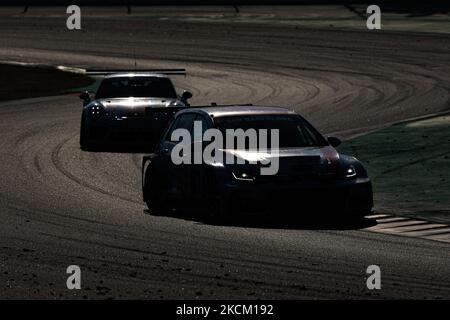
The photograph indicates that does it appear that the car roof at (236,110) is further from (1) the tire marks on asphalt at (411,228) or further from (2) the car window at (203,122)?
(1) the tire marks on asphalt at (411,228)

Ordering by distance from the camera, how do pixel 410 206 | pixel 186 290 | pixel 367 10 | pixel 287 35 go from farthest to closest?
pixel 367 10 → pixel 287 35 → pixel 410 206 → pixel 186 290

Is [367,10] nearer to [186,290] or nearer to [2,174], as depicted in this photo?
[2,174]

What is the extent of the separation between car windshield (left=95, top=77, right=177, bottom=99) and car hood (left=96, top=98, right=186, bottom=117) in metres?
0.44

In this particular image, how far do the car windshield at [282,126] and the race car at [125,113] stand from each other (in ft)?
22.1

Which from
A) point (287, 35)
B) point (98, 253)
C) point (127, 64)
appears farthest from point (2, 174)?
point (287, 35)

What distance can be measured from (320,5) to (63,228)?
122 feet

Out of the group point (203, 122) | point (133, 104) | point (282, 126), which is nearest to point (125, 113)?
point (133, 104)

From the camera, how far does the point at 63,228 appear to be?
15.5 meters

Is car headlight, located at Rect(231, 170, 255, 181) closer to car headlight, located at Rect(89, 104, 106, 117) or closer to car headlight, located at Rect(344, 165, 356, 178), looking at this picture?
car headlight, located at Rect(344, 165, 356, 178)

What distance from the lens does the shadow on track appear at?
15609 millimetres

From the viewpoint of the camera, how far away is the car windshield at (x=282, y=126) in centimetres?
1661

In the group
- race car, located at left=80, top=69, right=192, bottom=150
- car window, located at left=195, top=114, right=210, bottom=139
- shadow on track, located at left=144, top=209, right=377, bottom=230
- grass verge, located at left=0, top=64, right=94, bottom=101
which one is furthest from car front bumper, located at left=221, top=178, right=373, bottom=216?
grass verge, located at left=0, top=64, right=94, bottom=101

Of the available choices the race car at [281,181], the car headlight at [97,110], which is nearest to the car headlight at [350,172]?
the race car at [281,181]
